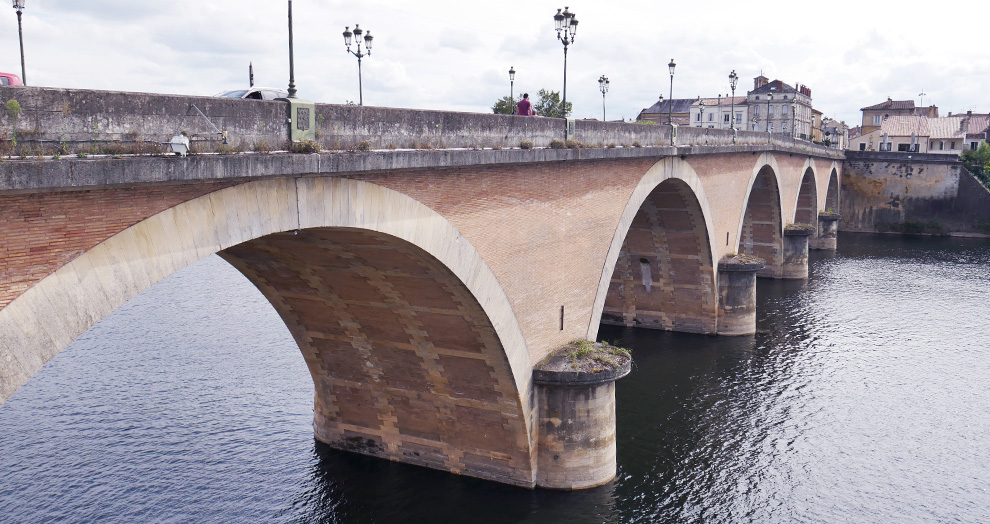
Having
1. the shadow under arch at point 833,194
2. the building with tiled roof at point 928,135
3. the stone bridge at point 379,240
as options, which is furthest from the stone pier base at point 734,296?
the building with tiled roof at point 928,135

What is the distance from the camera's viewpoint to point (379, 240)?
480 inches

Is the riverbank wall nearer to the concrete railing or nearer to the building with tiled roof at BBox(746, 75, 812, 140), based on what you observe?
the building with tiled roof at BBox(746, 75, 812, 140)

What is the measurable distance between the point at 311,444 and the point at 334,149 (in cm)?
1012

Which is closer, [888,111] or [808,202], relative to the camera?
[808,202]

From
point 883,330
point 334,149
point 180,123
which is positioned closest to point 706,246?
point 883,330

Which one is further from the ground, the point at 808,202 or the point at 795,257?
the point at 808,202

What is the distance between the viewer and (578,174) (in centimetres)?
1784

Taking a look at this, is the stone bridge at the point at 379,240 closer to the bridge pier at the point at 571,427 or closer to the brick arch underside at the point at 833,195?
the bridge pier at the point at 571,427

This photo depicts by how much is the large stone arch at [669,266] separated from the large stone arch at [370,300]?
1106 cm

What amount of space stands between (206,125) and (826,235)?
5190 cm

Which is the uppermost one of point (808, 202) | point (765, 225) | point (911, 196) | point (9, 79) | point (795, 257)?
point (9, 79)

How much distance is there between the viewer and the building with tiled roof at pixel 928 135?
79375 mm

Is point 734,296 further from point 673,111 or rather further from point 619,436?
point 673,111

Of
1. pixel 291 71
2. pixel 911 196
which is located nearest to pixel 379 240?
pixel 291 71
